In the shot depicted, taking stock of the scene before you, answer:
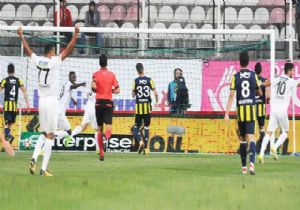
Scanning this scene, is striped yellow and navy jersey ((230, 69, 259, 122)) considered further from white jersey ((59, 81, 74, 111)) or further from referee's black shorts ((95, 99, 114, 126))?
white jersey ((59, 81, 74, 111))

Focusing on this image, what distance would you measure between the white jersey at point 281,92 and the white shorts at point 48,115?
309 inches

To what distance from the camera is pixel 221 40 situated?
93.7 ft

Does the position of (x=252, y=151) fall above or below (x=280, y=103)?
below

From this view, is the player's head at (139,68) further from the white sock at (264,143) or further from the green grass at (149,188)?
the green grass at (149,188)

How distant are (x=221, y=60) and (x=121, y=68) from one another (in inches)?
127

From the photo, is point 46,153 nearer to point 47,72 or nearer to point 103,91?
point 47,72

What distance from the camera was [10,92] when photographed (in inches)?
1012

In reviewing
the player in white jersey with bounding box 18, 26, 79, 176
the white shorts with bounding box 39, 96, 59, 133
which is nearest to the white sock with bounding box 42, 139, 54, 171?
the player in white jersey with bounding box 18, 26, 79, 176

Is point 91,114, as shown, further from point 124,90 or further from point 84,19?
point 84,19

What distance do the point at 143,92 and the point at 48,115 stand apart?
28.1 ft

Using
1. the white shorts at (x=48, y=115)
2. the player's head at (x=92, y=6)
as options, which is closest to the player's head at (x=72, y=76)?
the player's head at (x=92, y=6)

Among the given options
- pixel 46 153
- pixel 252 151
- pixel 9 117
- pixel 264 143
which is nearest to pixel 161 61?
pixel 9 117

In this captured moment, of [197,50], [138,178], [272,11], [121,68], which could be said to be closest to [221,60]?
[197,50]

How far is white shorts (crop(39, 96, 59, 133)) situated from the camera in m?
16.1
